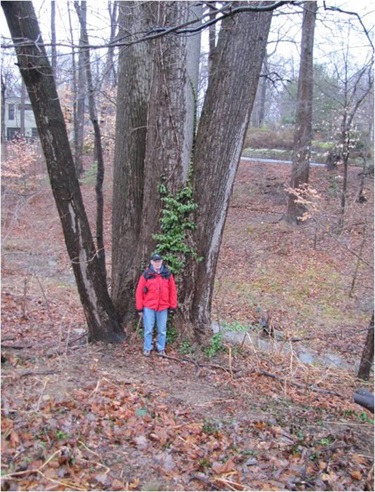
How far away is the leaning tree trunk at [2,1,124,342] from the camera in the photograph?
495 centimetres

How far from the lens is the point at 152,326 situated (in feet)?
21.1

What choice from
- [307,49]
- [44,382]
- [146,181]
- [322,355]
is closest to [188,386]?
[44,382]

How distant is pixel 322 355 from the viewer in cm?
920

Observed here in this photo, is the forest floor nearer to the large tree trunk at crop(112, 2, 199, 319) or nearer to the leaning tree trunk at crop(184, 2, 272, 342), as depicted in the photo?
the leaning tree trunk at crop(184, 2, 272, 342)

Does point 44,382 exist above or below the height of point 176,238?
below

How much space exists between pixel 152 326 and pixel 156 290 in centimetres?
56

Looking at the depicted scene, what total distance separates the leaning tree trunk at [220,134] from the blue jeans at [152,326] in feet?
1.21

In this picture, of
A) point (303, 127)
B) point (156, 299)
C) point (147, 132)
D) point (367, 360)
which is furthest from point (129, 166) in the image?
point (303, 127)

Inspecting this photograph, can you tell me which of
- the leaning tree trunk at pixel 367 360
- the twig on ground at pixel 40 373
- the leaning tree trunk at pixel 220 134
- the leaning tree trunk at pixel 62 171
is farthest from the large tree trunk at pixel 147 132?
the leaning tree trunk at pixel 367 360

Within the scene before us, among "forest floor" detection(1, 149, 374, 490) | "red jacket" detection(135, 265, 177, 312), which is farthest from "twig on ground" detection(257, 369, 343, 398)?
"red jacket" detection(135, 265, 177, 312)

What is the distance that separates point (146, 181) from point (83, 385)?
304cm

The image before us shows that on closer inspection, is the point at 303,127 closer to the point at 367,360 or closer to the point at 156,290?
the point at 367,360

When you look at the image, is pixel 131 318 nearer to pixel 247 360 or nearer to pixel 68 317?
pixel 247 360

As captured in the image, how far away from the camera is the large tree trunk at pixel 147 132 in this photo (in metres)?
5.98
